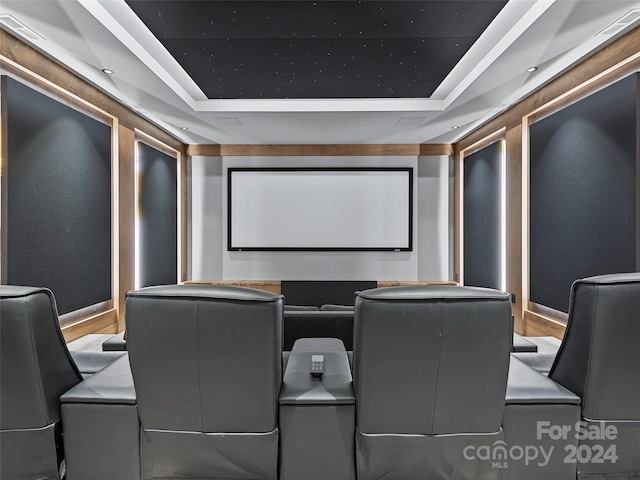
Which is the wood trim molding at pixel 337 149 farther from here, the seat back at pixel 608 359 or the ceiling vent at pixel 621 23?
the seat back at pixel 608 359

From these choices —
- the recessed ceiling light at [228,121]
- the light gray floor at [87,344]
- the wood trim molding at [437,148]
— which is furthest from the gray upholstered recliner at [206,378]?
the wood trim molding at [437,148]

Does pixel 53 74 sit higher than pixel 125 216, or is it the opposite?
pixel 53 74

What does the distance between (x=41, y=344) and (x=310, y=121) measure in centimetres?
350

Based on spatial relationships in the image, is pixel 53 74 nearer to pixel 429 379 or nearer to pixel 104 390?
pixel 104 390

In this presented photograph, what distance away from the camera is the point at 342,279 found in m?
5.43

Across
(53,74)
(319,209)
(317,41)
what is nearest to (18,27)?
(53,74)

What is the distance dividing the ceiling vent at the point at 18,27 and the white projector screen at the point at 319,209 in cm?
309

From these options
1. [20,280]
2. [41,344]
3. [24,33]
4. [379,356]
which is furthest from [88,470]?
[24,33]

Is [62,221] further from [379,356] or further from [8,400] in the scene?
[379,356]

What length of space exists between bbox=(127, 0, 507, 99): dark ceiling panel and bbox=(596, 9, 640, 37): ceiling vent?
73 centimetres

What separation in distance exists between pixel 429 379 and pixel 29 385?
120 centimetres

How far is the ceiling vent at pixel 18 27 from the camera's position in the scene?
2.18 meters

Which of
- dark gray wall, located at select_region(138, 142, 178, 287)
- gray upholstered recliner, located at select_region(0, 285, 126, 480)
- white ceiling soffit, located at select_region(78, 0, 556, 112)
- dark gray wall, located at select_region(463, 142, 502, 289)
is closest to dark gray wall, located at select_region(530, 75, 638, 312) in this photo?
dark gray wall, located at select_region(463, 142, 502, 289)

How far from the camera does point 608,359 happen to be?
113 cm
